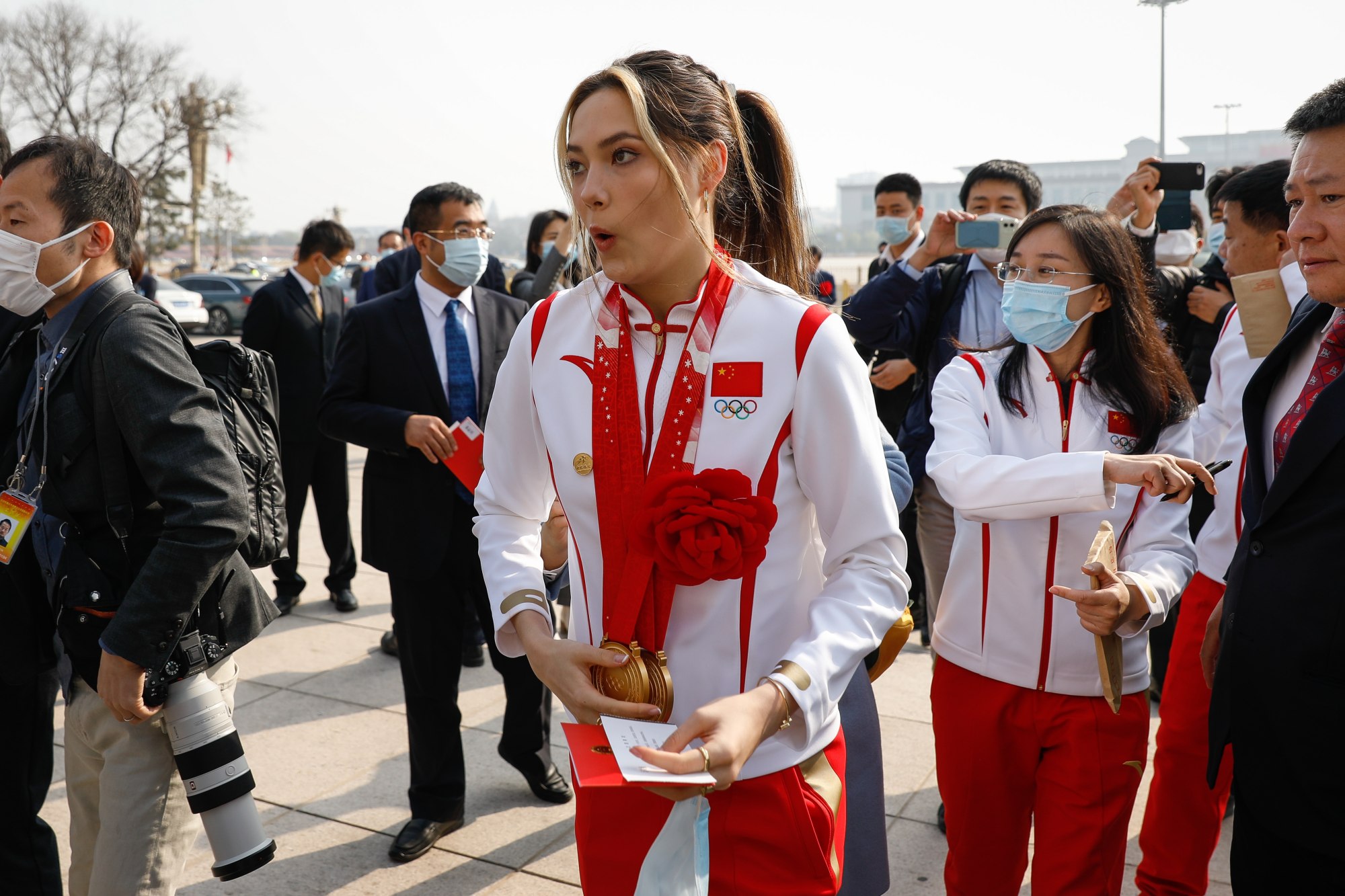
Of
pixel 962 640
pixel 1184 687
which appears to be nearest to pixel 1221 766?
pixel 1184 687

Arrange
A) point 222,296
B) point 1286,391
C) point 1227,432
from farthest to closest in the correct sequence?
point 222,296
point 1227,432
point 1286,391

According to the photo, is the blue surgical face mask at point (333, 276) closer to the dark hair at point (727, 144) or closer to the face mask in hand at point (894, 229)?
the face mask in hand at point (894, 229)

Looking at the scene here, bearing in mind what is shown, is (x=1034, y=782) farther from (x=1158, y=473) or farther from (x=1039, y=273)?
(x=1039, y=273)

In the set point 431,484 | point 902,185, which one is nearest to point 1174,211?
point 902,185

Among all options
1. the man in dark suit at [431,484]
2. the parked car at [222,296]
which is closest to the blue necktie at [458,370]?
the man in dark suit at [431,484]

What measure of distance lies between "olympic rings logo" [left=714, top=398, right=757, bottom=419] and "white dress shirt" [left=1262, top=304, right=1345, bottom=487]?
1254 millimetres

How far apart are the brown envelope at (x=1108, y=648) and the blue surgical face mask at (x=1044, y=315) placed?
0.70 meters

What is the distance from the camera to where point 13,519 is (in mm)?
2516

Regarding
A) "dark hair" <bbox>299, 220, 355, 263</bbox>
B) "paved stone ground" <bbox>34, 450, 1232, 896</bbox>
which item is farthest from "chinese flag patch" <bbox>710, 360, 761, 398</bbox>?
"dark hair" <bbox>299, 220, 355, 263</bbox>

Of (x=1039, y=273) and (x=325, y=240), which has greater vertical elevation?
(x=325, y=240)

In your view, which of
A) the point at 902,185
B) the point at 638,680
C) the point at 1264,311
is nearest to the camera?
the point at 638,680

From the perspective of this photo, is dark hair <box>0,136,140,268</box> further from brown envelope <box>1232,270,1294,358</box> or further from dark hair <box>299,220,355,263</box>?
dark hair <box>299,220,355,263</box>

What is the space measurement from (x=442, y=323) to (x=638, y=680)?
9.33ft

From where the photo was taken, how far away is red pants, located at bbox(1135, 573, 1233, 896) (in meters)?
2.98
